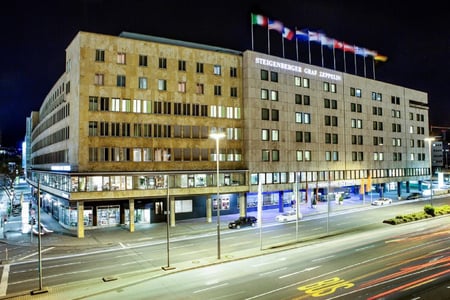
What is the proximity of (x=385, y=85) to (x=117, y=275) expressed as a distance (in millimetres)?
81318

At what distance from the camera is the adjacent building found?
52281mm

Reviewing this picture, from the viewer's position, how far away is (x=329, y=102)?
7731 cm

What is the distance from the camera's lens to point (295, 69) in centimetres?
7125

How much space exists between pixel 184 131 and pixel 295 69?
26.9 metres

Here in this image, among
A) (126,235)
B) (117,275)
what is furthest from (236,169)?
(117,275)

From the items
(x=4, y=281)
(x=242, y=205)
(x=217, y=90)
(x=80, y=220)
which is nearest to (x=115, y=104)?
(x=80, y=220)

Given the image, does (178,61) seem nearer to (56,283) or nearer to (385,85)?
(56,283)

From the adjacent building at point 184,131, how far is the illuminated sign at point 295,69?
0.63 ft

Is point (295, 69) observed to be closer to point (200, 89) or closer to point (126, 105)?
point (200, 89)

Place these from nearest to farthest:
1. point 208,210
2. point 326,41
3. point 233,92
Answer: point 208,210 → point 233,92 → point 326,41

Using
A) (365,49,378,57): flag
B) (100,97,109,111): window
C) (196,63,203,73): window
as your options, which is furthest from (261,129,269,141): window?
(365,49,378,57): flag

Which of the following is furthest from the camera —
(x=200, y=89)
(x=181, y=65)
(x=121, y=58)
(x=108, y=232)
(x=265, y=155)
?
(x=265, y=155)

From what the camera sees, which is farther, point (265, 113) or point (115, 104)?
point (265, 113)

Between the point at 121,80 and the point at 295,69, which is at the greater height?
the point at 295,69
